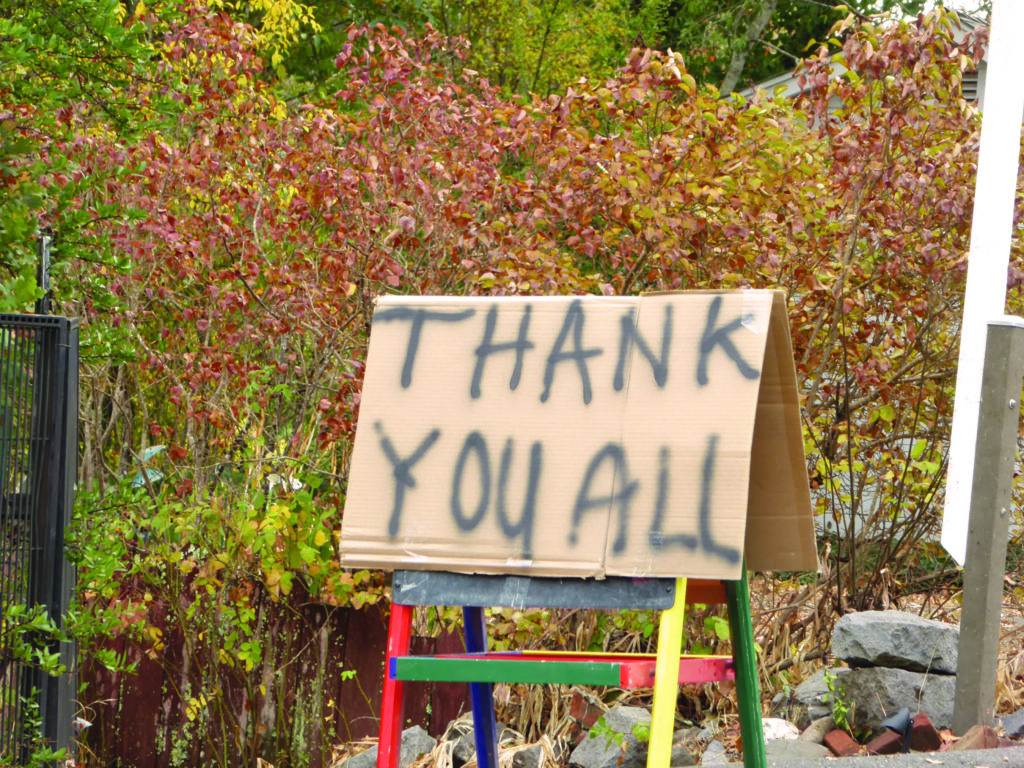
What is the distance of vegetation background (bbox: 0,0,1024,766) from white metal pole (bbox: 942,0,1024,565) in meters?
0.81

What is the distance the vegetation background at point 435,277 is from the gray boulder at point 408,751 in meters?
0.41

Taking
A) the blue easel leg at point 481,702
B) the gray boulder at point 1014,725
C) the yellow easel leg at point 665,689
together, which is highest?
the yellow easel leg at point 665,689

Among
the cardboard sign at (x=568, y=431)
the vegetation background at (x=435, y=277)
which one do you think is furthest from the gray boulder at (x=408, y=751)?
the cardboard sign at (x=568, y=431)

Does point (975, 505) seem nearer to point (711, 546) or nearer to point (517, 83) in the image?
point (711, 546)

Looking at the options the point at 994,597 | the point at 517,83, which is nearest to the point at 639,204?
the point at 994,597

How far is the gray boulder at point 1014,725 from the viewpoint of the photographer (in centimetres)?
635

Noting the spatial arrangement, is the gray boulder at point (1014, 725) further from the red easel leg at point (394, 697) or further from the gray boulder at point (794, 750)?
the red easel leg at point (394, 697)

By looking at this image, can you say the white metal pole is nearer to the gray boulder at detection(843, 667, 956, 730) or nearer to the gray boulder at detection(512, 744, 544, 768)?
the gray boulder at detection(843, 667, 956, 730)

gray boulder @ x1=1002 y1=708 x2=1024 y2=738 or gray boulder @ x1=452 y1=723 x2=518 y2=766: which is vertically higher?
gray boulder @ x1=1002 y1=708 x2=1024 y2=738

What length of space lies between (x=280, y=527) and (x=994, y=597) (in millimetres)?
3011

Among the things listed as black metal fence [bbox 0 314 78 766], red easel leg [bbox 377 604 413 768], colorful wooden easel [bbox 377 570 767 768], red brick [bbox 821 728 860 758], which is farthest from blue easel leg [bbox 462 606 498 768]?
red brick [bbox 821 728 860 758]

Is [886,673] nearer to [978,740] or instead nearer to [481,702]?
[978,740]

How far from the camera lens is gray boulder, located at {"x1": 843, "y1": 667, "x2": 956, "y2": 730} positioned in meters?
6.48

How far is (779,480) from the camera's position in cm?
396
